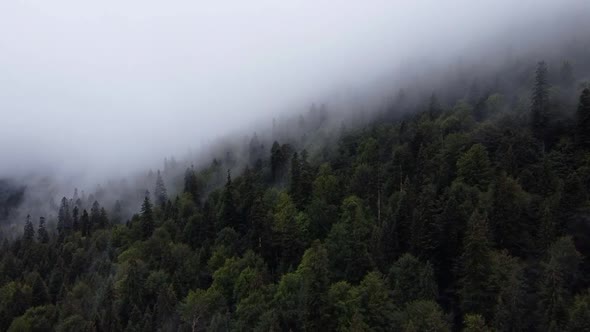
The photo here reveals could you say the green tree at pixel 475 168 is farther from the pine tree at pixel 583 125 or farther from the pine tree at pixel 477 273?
the pine tree at pixel 477 273

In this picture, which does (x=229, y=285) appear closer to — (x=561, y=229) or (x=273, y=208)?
(x=273, y=208)

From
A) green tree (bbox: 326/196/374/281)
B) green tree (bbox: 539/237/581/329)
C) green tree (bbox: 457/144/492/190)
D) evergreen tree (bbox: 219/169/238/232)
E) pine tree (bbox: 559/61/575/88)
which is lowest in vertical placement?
evergreen tree (bbox: 219/169/238/232)

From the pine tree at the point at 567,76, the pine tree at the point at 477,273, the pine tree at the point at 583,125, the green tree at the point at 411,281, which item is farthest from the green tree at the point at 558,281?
the pine tree at the point at 567,76

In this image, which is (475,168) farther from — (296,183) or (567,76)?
(567,76)

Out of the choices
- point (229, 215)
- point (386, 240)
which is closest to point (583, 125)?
point (386, 240)

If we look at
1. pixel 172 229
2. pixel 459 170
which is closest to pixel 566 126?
pixel 459 170

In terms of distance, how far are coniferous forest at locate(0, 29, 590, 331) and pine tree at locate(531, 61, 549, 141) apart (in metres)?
0.31

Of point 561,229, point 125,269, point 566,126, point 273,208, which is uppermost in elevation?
point 566,126

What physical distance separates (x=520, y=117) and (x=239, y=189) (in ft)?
235

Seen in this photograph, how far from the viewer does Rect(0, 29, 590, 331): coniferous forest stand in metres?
74.7

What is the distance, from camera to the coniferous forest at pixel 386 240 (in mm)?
74688

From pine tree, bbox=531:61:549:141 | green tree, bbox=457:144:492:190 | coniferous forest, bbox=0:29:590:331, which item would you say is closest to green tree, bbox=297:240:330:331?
coniferous forest, bbox=0:29:590:331

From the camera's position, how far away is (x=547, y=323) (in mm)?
65250

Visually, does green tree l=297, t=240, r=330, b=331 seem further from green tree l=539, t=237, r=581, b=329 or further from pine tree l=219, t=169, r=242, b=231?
pine tree l=219, t=169, r=242, b=231
